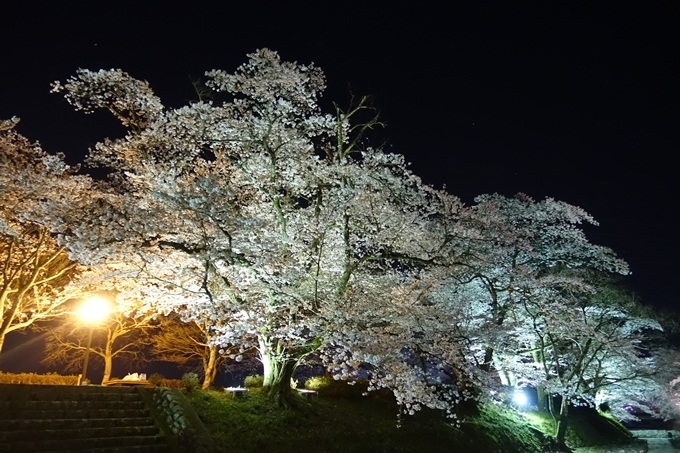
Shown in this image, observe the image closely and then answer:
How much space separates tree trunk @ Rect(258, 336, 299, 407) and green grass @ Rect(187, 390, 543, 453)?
1.22ft

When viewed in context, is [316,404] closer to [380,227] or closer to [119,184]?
[380,227]

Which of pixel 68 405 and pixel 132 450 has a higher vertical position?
pixel 68 405

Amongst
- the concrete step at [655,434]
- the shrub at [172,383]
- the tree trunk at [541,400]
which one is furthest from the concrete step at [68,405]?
the concrete step at [655,434]

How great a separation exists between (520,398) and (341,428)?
54.5 ft

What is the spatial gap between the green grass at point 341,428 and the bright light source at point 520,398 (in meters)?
3.77

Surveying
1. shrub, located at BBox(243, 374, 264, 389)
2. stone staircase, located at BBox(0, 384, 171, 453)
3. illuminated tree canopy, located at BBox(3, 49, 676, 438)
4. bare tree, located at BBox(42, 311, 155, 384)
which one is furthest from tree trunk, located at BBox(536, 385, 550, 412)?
stone staircase, located at BBox(0, 384, 171, 453)

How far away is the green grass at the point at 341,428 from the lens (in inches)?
449

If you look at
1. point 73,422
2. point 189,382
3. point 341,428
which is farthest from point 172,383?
point 73,422

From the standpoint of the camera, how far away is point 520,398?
84.8 ft

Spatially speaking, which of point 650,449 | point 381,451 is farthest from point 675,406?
point 381,451

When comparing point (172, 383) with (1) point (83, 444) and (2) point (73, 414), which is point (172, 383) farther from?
(1) point (83, 444)

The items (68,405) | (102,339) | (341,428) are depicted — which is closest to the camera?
(68,405)

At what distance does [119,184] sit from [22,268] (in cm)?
489

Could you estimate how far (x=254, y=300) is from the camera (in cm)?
1266
